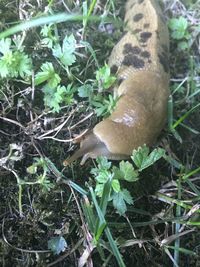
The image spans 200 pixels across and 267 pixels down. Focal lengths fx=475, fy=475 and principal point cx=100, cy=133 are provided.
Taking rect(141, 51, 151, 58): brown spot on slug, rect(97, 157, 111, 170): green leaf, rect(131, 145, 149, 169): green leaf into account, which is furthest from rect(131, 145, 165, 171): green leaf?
rect(141, 51, 151, 58): brown spot on slug

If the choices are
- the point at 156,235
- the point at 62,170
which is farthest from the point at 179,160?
the point at 62,170

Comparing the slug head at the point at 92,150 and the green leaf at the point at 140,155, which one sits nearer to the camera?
the green leaf at the point at 140,155

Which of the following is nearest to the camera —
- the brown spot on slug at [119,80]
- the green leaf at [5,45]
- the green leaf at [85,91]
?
the green leaf at [5,45]

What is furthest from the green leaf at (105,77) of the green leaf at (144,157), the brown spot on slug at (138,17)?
the brown spot on slug at (138,17)

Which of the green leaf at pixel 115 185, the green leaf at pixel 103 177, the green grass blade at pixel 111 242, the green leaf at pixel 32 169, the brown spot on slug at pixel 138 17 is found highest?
the brown spot on slug at pixel 138 17

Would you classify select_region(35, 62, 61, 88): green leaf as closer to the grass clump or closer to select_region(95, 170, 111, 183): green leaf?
the grass clump

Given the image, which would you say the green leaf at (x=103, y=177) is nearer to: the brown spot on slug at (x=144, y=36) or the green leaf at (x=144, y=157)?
the green leaf at (x=144, y=157)

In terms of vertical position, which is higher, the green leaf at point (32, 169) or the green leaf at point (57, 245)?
the green leaf at point (32, 169)

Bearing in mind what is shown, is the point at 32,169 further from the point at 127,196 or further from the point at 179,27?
the point at 179,27
